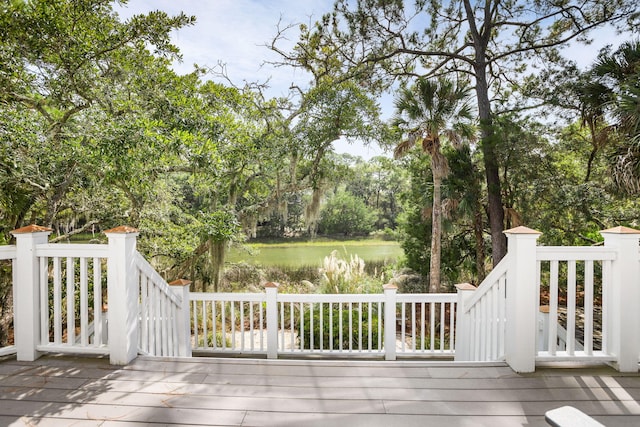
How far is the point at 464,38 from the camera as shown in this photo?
870 centimetres

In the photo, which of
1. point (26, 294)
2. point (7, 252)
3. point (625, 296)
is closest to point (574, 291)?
point (625, 296)

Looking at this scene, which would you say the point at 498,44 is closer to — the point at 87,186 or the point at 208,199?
the point at 208,199

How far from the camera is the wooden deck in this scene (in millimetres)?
1635

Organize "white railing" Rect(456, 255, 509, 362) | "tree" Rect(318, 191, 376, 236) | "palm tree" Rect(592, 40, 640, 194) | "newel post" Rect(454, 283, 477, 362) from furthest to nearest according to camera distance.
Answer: "tree" Rect(318, 191, 376, 236) < "palm tree" Rect(592, 40, 640, 194) < "newel post" Rect(454, 283, 477, 362) < "white railing" Rect(456, 255, 509, 362)

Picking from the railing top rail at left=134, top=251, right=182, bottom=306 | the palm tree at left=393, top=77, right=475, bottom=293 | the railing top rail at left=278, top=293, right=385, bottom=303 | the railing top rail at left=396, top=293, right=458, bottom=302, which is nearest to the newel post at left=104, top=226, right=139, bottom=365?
the railing top rail at left=134, top=251, right=182, bottom=306

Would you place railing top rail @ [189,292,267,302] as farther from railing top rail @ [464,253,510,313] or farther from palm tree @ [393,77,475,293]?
palm tree @ [393,77,475,293]

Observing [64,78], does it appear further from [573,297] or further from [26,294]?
[573,297]


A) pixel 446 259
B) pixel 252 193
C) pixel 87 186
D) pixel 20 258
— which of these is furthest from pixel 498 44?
pixel 20 258

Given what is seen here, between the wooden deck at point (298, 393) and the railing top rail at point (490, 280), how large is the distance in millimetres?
581

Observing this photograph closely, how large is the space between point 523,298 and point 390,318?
4.88 ft

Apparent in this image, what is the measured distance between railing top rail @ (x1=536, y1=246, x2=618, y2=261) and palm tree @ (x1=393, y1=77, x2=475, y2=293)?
559 centimetres

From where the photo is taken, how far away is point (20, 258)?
228 cm

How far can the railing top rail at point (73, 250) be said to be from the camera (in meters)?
2.23

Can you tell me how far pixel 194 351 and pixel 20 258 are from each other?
209 centimetres
